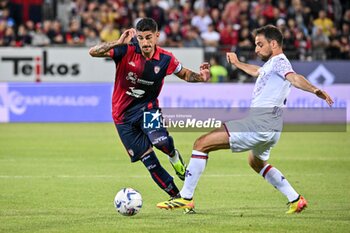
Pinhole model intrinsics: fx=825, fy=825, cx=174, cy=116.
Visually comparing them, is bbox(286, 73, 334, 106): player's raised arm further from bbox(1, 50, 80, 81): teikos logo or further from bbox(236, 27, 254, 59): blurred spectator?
bbox(1, 50, 80, 81): teikos logo

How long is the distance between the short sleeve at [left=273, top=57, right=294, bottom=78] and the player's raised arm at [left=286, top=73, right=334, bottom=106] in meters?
0.08

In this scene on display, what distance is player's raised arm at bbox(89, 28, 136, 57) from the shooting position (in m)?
9.58

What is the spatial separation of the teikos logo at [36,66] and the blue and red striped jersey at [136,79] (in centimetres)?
1647

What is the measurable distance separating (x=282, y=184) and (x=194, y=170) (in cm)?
116

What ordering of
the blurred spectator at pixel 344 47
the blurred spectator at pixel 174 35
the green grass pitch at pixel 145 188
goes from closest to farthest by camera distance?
the green grass pitch at pixel 145 188 < the blurred spectator at pixel 344 47 < the blurred spectator at pixel 174 35

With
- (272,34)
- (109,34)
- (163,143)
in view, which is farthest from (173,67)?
(109,34)

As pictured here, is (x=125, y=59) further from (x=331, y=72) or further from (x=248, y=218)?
(x=331, y=72)

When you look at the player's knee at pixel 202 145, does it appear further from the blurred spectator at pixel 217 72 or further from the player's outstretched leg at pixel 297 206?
the blurred spectator at pixel 217 72

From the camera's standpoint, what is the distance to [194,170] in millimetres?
9773

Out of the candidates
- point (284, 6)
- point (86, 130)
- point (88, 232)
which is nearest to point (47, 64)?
point (86, 130)

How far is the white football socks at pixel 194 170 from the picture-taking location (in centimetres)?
976

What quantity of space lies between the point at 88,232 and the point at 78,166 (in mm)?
7042

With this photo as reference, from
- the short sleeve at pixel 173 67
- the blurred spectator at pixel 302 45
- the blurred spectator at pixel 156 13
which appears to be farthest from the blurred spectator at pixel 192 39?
the short sleeve at pixel 173 67

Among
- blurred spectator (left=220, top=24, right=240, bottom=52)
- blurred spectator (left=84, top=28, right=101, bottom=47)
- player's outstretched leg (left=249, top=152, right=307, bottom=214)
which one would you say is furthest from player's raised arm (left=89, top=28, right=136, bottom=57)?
blurred spectator (left=220, top=24, right=240, bottom=52)
